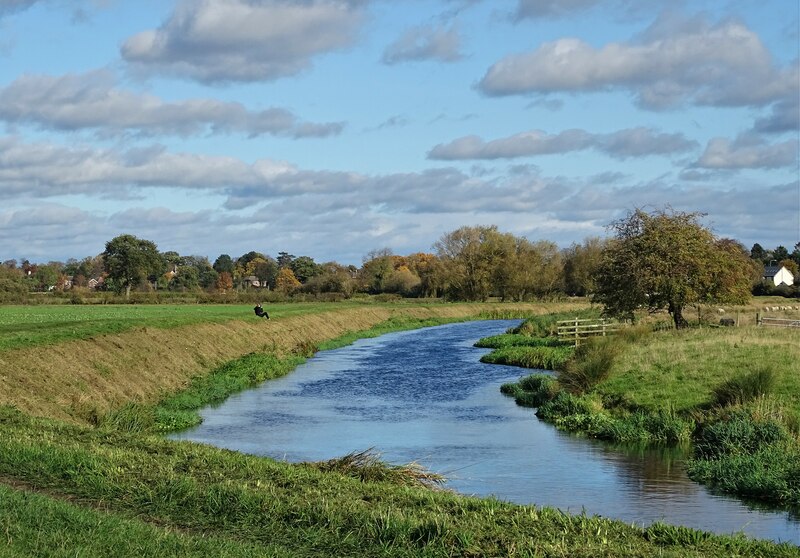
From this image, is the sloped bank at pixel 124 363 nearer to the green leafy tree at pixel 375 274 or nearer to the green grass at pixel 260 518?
the green grass at pixel 260 518

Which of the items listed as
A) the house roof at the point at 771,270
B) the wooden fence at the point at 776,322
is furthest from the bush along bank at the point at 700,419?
the house roof at the point at 771,270

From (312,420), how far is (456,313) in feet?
258

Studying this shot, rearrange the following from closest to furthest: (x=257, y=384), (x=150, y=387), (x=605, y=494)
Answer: (x=605, y=494), (x=150, y=387), (x=257, y=384)

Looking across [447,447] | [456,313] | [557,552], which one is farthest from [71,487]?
[456,313]

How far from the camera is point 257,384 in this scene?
38688mm

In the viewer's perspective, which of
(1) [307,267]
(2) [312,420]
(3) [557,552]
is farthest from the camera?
(1) [307,267]

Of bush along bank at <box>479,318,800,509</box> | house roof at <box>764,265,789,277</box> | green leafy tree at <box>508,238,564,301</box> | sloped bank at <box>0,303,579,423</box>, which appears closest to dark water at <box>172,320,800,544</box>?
bush along bank at <box>479,318,800,509</box>

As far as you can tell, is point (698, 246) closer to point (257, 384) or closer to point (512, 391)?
point (512, 391)

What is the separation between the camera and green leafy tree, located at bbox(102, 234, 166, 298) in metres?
133

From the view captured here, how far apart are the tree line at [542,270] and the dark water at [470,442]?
24.6ft

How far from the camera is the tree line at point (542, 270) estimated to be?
4166 centimetres

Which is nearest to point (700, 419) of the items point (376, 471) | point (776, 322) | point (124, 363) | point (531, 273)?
point (376, 471)

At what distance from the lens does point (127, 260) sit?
133m

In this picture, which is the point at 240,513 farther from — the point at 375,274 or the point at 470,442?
the point at 375,274
